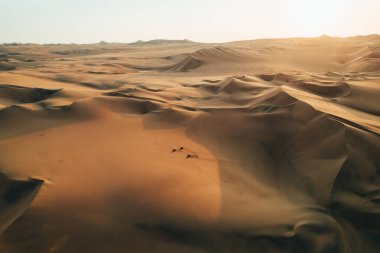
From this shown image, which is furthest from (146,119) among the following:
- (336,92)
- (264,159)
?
(336,92)

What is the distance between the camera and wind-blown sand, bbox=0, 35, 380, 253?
5.76 feet

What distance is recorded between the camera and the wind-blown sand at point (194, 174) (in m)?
1.76

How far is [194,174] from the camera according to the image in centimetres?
238

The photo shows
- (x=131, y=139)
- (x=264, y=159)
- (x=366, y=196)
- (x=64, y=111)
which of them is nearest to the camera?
(x=366, y=196)

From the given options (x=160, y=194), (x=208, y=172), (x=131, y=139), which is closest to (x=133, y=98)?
(x=131, y=139)

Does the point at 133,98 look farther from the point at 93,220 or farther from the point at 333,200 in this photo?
the point at 333,200

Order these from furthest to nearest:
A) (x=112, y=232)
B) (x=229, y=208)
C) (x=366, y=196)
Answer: (x=366, y=196)
(x=229, y=208)
(x=112, y=232)

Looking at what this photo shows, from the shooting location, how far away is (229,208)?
197 centimetres

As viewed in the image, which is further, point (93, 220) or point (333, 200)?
point (333, 200)

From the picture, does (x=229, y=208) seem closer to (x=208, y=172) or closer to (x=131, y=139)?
(x=208, y=172)

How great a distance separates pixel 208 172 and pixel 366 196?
1.07m

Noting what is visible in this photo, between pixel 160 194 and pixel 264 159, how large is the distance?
1.07 m

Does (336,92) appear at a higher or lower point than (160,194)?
higher

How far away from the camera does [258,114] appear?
11.2ft
